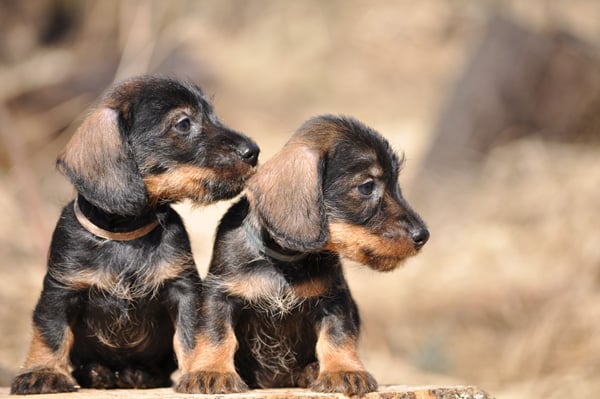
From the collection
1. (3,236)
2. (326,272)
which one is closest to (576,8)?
(3,236)

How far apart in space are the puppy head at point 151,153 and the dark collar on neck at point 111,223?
0.41ft

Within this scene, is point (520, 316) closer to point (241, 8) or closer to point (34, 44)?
point (34, 44)

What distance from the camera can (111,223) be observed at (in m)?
5.49

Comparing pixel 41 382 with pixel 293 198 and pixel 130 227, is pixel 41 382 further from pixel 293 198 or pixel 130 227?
pixel 293 198

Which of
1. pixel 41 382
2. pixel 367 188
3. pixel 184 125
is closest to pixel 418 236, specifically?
pixel 367 188

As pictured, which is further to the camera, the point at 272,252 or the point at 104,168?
the point at 272,252

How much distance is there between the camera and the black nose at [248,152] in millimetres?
5516

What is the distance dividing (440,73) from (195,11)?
6872 millimetres

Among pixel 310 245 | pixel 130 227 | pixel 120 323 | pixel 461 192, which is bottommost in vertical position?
pixel 120 323

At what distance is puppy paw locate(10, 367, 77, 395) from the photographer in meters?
5.18

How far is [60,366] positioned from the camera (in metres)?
5.36

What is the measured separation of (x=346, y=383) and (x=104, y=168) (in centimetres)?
177

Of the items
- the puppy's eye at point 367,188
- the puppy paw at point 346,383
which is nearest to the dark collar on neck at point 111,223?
the puppy's eye at point 367,188

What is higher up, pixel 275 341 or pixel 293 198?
pixel 293 198
